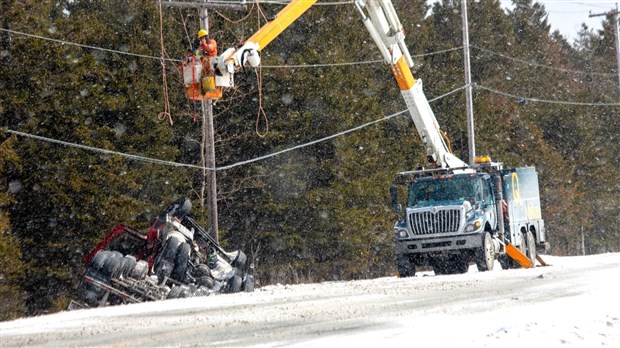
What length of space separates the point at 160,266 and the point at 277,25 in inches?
239

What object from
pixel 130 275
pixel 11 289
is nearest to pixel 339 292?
→ pixel 130 275

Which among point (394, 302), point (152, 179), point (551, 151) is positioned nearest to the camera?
point (394, 302)

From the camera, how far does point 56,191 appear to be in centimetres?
3281

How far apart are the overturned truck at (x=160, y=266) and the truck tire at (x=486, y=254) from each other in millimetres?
5574

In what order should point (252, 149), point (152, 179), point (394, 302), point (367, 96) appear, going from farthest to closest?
point (367, 96), point (252, 149), point (152, 179), point (394, 302)

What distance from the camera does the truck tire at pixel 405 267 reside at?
24000 mm

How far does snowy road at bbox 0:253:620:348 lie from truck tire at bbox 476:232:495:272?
537 cm

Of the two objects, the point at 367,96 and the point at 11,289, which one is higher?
the point at 367,96

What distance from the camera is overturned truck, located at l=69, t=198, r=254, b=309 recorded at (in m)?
20.0

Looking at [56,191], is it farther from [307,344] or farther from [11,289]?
[307,344]

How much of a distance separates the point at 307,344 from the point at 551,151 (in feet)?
193

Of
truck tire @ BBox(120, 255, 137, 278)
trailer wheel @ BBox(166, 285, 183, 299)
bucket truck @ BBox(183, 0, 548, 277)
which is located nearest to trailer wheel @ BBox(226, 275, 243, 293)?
trailer wheel @ BBox(166, 285, 183, 299)

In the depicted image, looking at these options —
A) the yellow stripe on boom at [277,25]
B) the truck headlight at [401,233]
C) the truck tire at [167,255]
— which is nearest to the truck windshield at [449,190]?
the truck headlight at [401,233]

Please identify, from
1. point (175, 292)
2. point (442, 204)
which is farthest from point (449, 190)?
→ point (175, 292)
